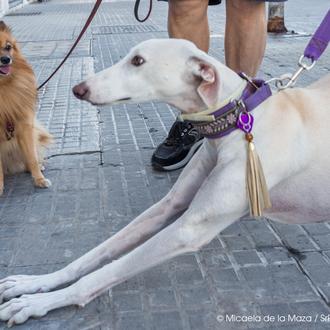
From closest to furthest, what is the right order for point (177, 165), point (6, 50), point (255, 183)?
point (255, 183) < point (6, 50) < point (177, 165)

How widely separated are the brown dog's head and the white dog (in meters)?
1.24

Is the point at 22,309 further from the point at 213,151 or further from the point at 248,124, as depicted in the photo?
the point at 248,124

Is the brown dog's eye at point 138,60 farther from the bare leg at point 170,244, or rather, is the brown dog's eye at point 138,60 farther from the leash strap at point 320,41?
the leash strap at point 320,41

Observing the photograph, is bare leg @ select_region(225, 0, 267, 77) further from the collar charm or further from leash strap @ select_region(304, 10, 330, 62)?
the collar charm

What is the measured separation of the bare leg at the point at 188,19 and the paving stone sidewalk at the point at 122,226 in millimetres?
847

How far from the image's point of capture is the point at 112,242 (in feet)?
7.45

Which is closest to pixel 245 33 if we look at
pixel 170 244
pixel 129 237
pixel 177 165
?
pixel 177 165

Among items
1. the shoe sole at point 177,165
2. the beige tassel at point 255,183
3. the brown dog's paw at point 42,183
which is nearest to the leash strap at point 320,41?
the beige tassel at point 255,183

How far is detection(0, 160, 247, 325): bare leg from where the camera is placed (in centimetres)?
194

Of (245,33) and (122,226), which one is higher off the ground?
(245,33)

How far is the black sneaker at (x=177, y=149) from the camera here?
339 centimetres

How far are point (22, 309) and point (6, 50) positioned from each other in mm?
1700

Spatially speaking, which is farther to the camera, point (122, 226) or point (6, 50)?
point (6, 50)

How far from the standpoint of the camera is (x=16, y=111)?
10.7ft
